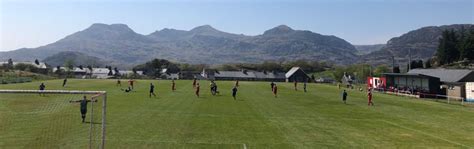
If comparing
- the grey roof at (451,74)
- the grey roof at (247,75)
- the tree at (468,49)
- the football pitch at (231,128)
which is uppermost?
the tree at (468,49)

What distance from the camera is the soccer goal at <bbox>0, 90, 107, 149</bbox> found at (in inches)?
717

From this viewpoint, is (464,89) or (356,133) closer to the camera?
(356,133)

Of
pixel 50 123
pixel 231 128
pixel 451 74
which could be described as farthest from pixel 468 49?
pixel 50 123

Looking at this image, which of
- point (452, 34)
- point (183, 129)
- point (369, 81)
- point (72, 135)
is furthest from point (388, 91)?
point (452, 34)

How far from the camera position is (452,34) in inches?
5856

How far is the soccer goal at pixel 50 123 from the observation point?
18214 millimetres

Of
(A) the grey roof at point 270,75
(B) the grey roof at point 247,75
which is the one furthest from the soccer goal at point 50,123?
(A) the grey roof at point 270,75

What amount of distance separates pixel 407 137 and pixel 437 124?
317 inches

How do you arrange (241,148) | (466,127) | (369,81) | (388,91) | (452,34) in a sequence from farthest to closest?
(452,34)
(369,81)
(388,91)
(466,127)
(241,148)

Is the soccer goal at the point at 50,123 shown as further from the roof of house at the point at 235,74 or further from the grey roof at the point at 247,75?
the grey roof at the point at 247,75

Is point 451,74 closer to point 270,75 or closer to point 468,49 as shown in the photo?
point 468,49

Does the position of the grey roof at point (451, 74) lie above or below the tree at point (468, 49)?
below

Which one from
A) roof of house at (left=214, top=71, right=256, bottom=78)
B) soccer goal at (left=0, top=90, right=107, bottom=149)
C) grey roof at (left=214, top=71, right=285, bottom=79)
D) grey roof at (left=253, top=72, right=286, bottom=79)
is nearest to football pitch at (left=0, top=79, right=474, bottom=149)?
soccer goal at (left=0, top=90, right=107, bottom=149)

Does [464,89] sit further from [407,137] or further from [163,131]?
[163,131]
